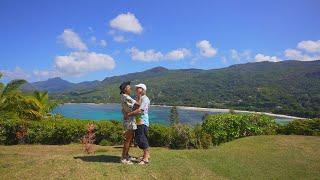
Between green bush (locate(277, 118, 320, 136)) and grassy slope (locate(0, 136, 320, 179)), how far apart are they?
18.2 ft

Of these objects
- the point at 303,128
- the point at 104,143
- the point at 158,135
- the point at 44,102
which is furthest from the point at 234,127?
the point at 44,102

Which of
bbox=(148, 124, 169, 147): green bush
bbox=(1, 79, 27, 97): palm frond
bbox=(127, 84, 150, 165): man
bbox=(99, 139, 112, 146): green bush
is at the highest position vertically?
bbox=(1, 79, 27, 97): palm frond

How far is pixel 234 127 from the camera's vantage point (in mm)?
18578

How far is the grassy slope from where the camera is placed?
9648 mm

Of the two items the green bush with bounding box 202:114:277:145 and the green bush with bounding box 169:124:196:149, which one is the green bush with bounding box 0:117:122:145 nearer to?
the green bush with bounding box 169:124:196:149

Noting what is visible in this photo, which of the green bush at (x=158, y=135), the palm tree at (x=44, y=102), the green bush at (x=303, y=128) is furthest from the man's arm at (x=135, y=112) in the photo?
the palm tree at (x=44, y=102)

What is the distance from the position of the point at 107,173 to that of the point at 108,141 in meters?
12.7

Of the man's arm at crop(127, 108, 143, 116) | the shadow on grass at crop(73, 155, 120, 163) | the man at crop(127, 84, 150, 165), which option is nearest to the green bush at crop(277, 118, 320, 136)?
the shadow on grass at crop(73, 155, 120, 163)

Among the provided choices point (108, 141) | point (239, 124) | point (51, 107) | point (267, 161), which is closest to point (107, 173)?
point (267, 161)

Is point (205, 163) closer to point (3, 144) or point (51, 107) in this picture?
point (3, 144)

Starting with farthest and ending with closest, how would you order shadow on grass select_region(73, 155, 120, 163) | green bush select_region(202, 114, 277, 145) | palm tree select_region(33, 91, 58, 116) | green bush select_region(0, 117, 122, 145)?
palm tree select_region(33, 91, 58, 116), green bush select_region(0, 117, 122, 145), green bush select_region(202, 114, 277, 145), shadow on grass select_region(73, 155, 120, 163)

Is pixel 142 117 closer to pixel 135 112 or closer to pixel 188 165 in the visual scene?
pixel 135 112

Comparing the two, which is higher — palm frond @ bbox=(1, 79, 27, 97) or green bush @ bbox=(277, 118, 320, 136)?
palm frond @ bbox=(1, 79, 27, 97)

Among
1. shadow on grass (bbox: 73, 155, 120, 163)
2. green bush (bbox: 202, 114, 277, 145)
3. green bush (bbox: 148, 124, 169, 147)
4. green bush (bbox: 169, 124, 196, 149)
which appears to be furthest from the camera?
green bush (bbox: 148, 124, 169, 147)
